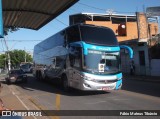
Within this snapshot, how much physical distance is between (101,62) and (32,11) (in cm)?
658

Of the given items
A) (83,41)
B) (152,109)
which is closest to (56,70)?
(83,41)

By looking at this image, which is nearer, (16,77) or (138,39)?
(16,77)

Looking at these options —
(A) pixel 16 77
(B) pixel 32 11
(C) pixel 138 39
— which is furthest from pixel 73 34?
(C) pixel 138 39

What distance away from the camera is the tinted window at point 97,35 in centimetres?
1634

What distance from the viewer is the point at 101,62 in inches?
631

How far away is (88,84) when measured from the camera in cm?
1575

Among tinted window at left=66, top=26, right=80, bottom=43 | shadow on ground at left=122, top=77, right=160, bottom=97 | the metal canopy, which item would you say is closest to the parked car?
the metal canopy

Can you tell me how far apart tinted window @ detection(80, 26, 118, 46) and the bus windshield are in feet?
2.13

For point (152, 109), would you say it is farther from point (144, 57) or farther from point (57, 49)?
point (144, 57)

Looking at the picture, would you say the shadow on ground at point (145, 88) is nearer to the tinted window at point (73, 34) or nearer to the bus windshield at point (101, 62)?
the bus windshield at point (101, 62)

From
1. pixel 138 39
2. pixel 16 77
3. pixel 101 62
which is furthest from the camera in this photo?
pixel 138 39

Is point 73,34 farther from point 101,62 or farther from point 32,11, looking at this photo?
point 32,11

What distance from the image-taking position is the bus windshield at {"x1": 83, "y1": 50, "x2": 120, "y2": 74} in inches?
622

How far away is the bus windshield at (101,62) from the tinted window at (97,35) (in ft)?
2.13
